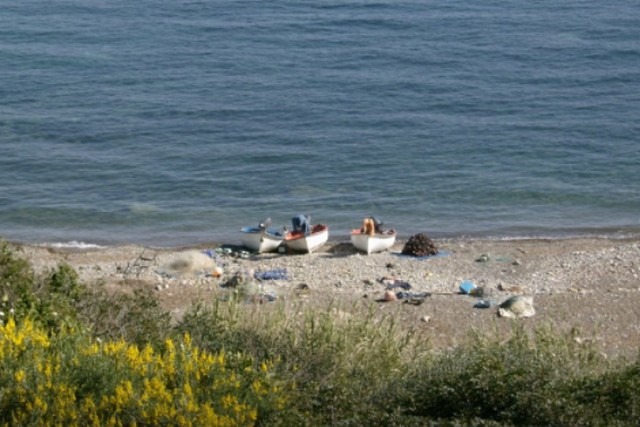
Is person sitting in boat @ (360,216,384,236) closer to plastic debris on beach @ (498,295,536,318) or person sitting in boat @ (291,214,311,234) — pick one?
person sitting in boat @ (291,214,311,234)

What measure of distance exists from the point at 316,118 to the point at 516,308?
20514 mm

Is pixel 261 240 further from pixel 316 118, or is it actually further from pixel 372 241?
pixel 316 118

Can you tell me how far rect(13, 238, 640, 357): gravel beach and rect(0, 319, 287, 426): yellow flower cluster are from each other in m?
9.50

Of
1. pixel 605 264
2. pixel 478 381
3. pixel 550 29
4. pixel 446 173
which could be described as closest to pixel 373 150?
pixel 446 173

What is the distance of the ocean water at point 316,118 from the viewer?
3212cm

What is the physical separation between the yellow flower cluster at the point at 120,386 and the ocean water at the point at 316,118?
1973 cm

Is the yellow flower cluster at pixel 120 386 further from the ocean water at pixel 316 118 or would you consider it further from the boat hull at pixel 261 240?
the ocean water at pixel 316 118

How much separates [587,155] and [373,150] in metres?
7.00

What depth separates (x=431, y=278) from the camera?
25.0m

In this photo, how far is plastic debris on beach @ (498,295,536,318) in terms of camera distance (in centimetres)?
2111

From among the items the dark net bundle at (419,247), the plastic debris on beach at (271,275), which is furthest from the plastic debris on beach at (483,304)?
the dark net bundle at (419,247)

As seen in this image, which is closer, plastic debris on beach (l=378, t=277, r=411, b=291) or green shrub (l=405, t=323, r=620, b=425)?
green shrub (l=405, t=323, r=620, b=425)

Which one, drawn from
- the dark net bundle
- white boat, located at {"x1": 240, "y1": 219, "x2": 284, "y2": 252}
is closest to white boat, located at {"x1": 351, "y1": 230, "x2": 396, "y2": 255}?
the dark net bundle

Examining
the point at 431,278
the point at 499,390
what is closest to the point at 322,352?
the point at 499,390
